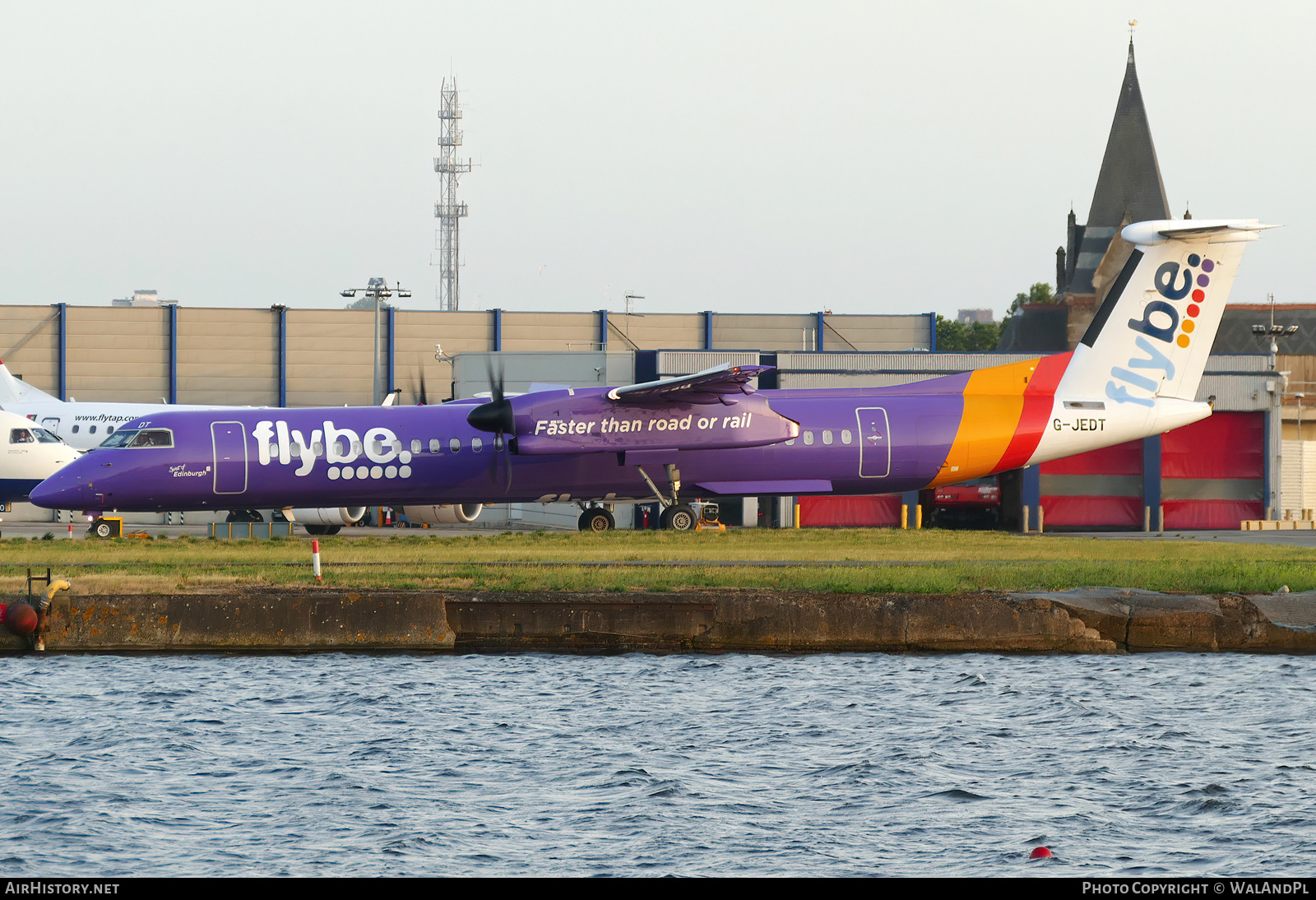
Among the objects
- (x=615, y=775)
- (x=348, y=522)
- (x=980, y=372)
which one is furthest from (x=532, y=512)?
(x=615, y=775)

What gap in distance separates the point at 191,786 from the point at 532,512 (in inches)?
1474

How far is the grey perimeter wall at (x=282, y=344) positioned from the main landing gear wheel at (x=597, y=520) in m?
34.2

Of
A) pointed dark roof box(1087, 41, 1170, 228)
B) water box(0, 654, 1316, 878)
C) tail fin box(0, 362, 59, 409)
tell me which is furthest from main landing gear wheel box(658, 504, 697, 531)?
pointed dark roof box(1087, 41, 1170, 228)

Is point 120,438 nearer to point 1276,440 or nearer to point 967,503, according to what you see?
point 967,503

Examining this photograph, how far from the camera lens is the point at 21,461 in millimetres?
32344

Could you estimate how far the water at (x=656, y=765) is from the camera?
9688mm

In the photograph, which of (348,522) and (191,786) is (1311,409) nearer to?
(348,522)

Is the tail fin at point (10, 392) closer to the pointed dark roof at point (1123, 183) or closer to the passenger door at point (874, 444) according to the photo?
the passenger door at point (874, 444)

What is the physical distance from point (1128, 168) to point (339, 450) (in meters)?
87.1

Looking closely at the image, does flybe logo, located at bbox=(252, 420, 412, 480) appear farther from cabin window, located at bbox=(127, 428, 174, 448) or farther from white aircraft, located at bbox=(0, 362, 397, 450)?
white aircraft, located at bbox=(0, 362, 397, 450)

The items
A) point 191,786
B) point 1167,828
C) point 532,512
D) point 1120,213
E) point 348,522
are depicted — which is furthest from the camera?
point 1120,213

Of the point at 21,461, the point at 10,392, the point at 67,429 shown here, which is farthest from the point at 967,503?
the point at 10,392

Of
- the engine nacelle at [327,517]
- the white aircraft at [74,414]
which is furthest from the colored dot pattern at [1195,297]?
the white aircraft at [74,414]

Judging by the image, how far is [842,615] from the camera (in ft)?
57.0
